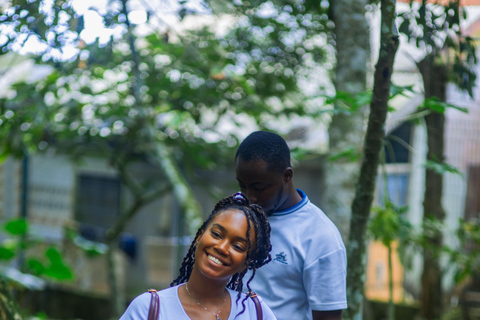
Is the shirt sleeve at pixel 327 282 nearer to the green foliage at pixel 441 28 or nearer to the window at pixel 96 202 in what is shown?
the green foliage at pixel 441 28

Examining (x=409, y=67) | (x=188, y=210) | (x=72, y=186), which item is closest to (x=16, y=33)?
(x=188, y=210)

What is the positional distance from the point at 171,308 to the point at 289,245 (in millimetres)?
516

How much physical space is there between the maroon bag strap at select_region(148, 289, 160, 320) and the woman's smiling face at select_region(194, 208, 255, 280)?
15cm

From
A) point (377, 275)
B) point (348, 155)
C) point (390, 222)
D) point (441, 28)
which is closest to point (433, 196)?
point (390, 222)

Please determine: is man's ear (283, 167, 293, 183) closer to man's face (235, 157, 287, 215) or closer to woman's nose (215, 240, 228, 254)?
man's face (235, 157, 287, 215)

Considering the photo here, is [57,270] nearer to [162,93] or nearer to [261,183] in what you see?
[162,93]

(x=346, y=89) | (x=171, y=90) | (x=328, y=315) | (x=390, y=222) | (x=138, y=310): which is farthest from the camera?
(x=171, y=90)

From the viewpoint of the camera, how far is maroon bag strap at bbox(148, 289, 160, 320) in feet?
4.85

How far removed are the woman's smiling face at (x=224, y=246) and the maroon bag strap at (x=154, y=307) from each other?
0.50ft

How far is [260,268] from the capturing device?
1.91 meters

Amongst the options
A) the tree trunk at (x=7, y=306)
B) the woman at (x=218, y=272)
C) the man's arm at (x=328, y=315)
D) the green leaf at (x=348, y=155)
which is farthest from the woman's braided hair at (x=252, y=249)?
the tree trunk at (x=7, y=306)

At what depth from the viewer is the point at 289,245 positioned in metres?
1.85

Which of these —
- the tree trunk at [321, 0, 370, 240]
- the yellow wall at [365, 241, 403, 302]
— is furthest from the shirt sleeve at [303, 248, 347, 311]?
the yellow wall at [365, 241, 403, 302]

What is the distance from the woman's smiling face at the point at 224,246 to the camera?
1565 millimetres
